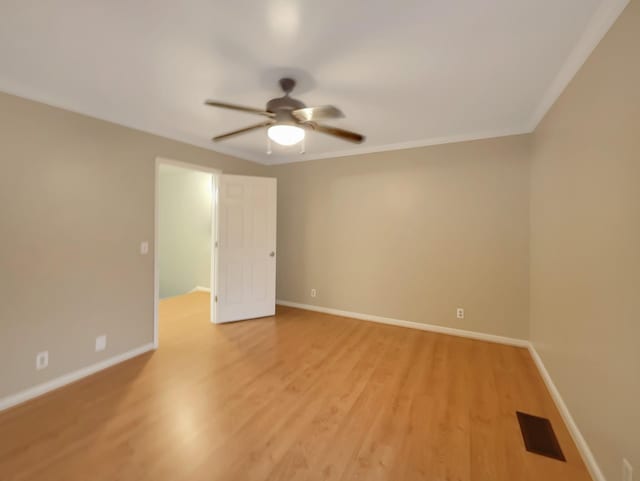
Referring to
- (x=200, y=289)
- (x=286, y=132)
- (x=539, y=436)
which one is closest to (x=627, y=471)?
(x=539, y=436)

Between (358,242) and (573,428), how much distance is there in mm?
2814

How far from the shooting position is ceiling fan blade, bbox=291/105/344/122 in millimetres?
1821

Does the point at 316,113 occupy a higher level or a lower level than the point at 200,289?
higher

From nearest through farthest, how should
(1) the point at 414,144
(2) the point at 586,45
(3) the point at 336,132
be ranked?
(2) the point at 586,45 → (3) the point at 336,132 → (1) the point at 414,144

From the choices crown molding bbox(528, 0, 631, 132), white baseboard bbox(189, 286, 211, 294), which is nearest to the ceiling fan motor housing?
crown molding bbox(528, 0, 631, 132)

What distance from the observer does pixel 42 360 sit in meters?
2.32

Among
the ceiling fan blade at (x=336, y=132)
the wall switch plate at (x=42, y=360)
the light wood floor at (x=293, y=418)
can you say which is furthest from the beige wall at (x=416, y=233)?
the wall switch plate at (x=42, y=360)

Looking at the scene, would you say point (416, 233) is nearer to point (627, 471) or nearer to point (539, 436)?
point (539, 436)

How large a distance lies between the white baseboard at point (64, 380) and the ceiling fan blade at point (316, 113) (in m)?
2.90

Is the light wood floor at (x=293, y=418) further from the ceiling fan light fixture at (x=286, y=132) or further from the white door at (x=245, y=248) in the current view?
the ceiling fan light fixture at (x=286, y=132)

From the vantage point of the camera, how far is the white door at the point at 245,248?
12.8ft

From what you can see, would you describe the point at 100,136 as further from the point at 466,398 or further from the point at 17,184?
the point at 466,398

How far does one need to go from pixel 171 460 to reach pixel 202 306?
327cm

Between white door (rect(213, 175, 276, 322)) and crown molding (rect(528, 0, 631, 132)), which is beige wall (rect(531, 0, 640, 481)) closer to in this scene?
crown molding (rect(528, 0, 631, 132))
